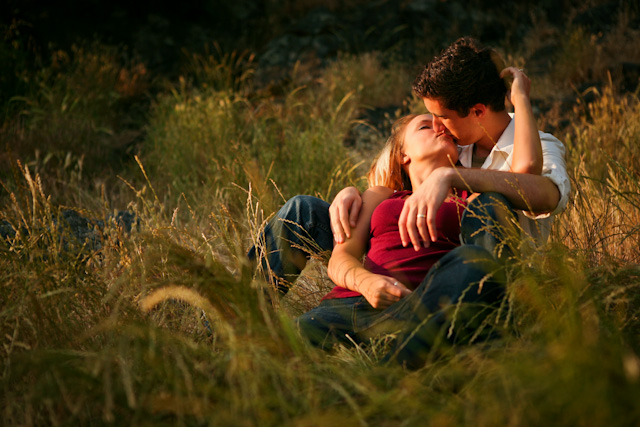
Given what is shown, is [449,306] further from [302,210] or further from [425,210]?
[302,210]

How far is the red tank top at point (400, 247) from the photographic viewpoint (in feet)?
6.69

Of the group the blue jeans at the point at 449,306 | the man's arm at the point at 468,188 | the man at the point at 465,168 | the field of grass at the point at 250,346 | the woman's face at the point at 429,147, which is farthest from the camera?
the woman's face at the point at 429,147

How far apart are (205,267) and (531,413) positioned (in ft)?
3.23

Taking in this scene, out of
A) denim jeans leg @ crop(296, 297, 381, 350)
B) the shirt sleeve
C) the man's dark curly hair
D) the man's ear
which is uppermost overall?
the man's dark curly hair

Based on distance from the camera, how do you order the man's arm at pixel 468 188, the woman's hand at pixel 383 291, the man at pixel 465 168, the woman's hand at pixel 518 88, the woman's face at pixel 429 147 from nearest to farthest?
1. the woman's hand at pixel 383 291
2. the man's arm at pixel 468 188
3. the man at pixel 465 168
4. the woman's hand at pixel 518 88
5. the woman's face at pixel 429 147

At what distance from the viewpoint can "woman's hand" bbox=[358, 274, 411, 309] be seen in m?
1.86

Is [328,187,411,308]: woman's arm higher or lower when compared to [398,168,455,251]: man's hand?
lower

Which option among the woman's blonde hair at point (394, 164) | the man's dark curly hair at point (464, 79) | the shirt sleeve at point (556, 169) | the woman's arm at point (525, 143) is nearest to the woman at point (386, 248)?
the woman's blonde hair at point (394, 164)

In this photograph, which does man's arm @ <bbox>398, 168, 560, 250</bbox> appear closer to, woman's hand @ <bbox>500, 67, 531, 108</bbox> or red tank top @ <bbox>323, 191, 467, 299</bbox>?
red tank top @ <bbox>323, 191, 467, 299</bbox>

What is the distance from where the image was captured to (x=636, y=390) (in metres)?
1.03

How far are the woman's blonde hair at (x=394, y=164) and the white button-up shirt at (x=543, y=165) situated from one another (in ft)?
0.95

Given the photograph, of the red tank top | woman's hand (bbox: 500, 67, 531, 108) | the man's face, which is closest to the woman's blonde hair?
the man's face

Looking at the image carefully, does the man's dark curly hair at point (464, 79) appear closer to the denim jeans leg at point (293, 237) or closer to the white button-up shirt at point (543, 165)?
the white button-up shirt at point (543, 165)

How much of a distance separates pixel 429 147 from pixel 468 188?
0.47 meters
